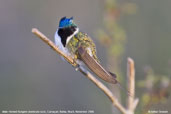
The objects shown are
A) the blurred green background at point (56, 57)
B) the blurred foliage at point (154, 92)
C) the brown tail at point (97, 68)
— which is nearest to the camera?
the brown tail at point (97, 68)

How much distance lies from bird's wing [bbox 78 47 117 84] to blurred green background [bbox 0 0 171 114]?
303 cm

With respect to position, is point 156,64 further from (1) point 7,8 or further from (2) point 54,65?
(1) point 7,8

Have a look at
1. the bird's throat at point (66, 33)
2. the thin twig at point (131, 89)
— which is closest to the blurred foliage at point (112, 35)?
the bird's throat at point (66, 33)

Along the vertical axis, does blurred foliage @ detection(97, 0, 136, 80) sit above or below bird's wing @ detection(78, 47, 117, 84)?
below

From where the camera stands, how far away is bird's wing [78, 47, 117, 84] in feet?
9.43

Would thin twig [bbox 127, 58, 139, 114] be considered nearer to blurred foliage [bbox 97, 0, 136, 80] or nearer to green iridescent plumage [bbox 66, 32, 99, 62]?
green iridescent plumage [bbox 66, 32, 99, 62]

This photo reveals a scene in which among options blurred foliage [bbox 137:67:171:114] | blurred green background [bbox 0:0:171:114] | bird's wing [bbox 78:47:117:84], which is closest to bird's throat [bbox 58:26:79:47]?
A: bird's wing [bbox 78:47:117:84]

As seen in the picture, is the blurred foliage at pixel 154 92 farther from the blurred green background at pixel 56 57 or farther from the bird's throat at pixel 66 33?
the blurred green background at pixel 56 57

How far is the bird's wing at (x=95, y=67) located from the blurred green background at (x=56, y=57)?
303 centimetres

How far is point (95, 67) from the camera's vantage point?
3080 mm

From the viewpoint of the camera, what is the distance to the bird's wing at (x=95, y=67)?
2.88 meters

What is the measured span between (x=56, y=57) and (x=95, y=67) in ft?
20.7

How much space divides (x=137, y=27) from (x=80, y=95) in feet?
5.50

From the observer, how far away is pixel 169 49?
7.80 m
